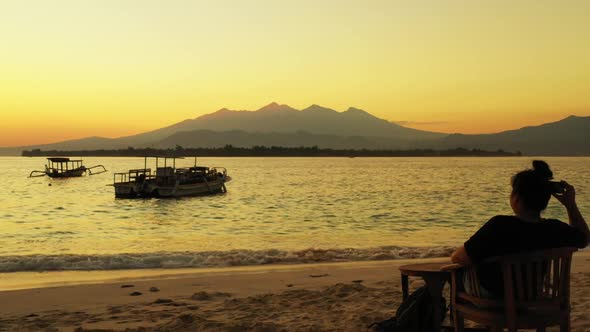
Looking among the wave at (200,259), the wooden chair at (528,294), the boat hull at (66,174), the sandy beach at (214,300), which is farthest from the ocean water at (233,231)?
the boat hull at (66,174)

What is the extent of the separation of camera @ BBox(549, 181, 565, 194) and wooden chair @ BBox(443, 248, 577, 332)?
0.37m

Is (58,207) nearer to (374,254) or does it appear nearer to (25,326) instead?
(374,254)

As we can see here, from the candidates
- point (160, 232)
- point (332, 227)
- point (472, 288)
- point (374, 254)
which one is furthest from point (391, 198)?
point (472, 288)

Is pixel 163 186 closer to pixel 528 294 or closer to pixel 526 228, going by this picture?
pixel 528 294

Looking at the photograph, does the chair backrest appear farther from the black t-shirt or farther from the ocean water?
the ocean water

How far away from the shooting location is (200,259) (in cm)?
1356

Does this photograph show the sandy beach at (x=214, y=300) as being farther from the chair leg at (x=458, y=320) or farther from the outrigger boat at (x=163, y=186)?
the outrigger boat at (x=163, y=186)

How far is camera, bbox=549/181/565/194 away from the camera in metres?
3.74

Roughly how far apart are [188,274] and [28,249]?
27.9 ft

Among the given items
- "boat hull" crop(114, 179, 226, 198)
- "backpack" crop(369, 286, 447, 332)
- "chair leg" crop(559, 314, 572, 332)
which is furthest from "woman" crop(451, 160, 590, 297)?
"boat hull" crop(114, 179, 226, 198)

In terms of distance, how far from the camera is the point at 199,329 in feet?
20.4

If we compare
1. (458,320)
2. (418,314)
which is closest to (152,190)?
(418,314)

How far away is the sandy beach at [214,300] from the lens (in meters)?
6.48

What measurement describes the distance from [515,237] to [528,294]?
0.43 m
